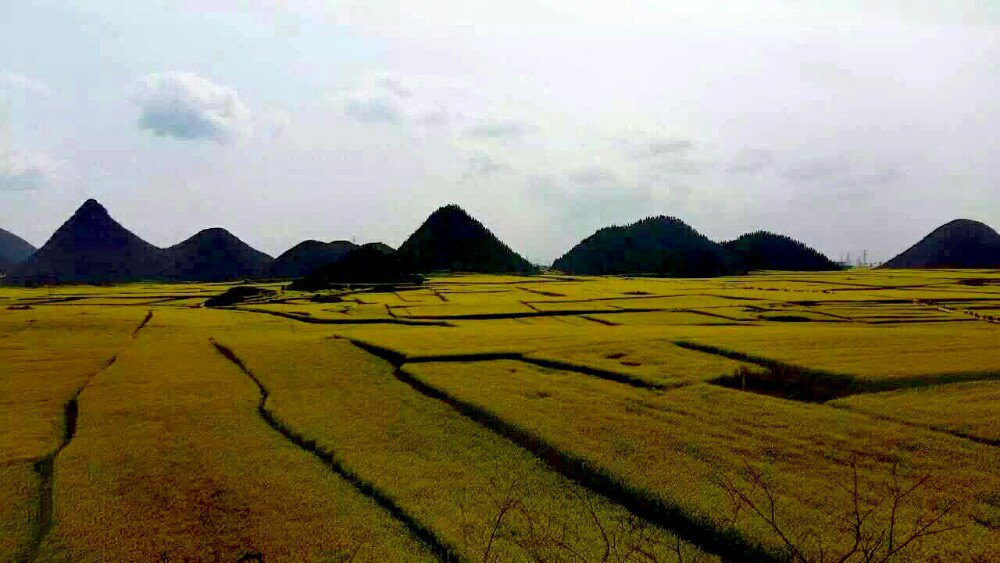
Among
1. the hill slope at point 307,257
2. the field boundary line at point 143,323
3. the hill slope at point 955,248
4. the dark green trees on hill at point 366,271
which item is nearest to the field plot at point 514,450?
the field boundary line at point 143,323

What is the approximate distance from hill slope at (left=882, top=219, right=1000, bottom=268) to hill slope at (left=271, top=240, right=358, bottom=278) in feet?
453

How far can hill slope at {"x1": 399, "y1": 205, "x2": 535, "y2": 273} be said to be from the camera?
129 meters

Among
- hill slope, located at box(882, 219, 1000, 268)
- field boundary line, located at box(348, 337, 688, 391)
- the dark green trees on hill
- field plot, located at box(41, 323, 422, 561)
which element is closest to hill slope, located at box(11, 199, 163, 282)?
the dark green trees on hill

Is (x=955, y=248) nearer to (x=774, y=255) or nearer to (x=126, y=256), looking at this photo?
(x=774, y=255)

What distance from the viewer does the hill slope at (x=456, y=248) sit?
129 meters

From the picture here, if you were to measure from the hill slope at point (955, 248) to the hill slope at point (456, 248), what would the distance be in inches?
3797

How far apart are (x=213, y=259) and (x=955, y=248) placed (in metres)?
175

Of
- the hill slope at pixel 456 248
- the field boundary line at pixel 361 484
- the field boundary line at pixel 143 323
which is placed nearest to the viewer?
the field boundary line at pixel 361 484

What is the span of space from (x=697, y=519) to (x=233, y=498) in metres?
7.92

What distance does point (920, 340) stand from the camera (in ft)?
75.5

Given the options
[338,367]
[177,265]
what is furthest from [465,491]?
[177,265]

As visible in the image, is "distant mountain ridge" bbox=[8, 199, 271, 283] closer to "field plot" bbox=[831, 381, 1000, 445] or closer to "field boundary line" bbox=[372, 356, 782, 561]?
"field boundary line" bbox=[372, 356, 782, 561]

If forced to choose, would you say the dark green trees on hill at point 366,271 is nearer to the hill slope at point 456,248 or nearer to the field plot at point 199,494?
the hill slope at point 456,248

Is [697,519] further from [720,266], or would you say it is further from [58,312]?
Result: [720,266]
